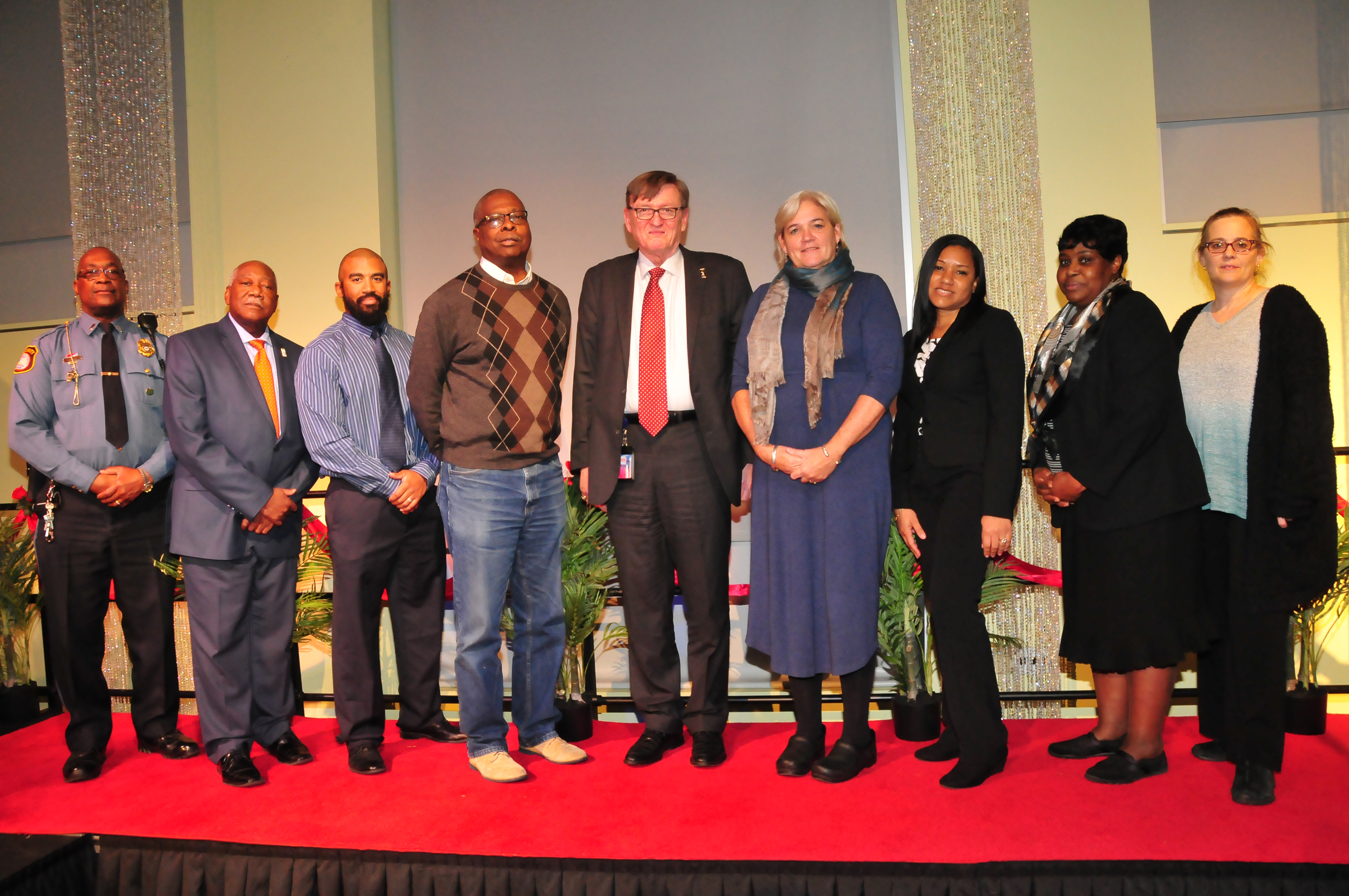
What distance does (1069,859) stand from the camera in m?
2.13

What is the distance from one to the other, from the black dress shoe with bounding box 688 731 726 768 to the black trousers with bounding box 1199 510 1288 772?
150 cm

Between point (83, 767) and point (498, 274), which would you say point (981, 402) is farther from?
point (83, 767)

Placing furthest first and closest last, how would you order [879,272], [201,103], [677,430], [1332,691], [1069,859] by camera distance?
[201,103] < [879,272] < [1332,691] < [677,430] < [1069,859]

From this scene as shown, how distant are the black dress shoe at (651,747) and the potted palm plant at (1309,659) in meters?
2.03

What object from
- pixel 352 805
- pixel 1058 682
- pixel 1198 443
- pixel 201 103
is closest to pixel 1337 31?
pixel 1198 443

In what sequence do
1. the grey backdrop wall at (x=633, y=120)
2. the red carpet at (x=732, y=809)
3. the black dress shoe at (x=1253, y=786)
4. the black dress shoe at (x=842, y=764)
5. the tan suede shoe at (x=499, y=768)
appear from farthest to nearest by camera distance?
the grey backdrop wall at (x=633, y=120), the tan suede shoe at (x=499, y=768), the black dress shoe at (x=842, y=764), the black dress shoe at (x=1253, y=786), the red carpet at (x=732, y=809)

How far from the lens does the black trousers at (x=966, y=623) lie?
2580mm

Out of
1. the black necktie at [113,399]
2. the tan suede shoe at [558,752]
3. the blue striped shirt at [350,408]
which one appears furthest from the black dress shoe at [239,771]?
the black necktie at [113,399]

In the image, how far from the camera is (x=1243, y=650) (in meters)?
2.50

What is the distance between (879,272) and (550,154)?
1738 millimetres

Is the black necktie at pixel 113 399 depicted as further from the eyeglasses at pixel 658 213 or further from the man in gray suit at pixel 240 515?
the eyeglasses at pixel 658 213

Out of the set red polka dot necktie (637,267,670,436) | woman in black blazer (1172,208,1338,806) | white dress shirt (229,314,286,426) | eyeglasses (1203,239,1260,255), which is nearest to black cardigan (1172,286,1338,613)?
woman in black blazer (1172,208,1338,806)

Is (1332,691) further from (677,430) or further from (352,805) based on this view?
(352,805)

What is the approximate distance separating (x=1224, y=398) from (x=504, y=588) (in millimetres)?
2316
